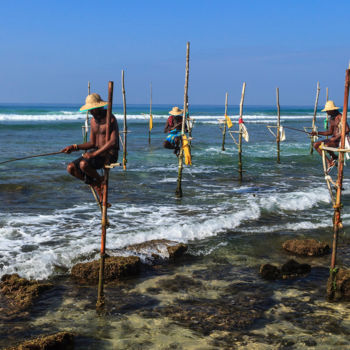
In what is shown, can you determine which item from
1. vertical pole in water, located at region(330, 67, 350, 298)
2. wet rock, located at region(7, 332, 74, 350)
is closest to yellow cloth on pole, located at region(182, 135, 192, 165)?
vertical pole in water, located at region(330, 67, 350, 298)

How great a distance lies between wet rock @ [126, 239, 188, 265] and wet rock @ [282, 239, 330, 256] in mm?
1849

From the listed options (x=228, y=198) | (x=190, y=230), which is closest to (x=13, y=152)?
(x=228, y=198)

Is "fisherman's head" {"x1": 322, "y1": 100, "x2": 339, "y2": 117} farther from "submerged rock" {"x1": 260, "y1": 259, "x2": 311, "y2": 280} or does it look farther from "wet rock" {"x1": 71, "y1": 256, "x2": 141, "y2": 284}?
"wet rock" {"x1": 71, "y1": 256, "x2": 141, "y2": 284}

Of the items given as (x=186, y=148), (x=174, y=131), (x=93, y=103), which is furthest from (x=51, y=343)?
(x=174, y=131)

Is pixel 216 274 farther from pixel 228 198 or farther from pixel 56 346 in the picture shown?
pixel 228 198

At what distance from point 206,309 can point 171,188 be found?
25.9 ft

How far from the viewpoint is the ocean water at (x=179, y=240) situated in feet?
16.0

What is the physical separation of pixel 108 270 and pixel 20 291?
1.21 metres

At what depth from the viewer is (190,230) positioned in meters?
8.72

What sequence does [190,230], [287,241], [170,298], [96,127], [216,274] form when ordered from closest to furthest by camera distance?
[170,298] < [96,127] < [216,274] < [287,241] < [190,230]

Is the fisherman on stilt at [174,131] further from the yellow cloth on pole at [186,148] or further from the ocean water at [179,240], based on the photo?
the ocean water at [179,240]

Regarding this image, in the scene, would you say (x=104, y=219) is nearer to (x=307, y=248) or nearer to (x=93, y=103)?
(x=93, y=103)

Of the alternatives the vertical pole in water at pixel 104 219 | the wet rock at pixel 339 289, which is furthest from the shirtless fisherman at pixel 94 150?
the wet rock at pixel 339 289

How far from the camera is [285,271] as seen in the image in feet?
21.3
